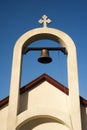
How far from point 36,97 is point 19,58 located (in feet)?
4.72

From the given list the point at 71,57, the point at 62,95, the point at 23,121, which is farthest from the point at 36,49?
the point at 23,121

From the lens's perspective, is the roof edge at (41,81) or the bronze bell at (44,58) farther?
the bronze bell at (44,58)

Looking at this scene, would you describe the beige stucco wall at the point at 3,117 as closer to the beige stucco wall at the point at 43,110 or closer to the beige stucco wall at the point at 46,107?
the beige stucco wall at the point at 43,110

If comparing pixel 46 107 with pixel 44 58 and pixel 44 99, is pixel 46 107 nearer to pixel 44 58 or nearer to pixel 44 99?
pixel 44 99

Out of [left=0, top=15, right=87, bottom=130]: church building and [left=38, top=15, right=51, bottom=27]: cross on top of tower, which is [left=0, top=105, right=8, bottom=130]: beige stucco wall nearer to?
[left=0, top=15, right=87, bottom=130]: church building

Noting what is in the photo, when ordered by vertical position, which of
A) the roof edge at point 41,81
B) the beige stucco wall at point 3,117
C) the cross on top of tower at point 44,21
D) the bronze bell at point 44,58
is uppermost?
the cross on top of tower at point 44,21

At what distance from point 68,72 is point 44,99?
47.5 inches

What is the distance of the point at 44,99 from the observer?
8445 mm

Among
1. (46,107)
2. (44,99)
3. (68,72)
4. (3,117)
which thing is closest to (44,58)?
(68,72)

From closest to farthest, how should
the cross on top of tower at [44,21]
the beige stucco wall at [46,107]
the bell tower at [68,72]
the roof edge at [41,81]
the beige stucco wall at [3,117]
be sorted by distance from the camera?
the bell tower at [68,72] < the beige stucco wall at [46,107] < the beige stucco wall at [3,117] < the roof edge at [41,81] < the cross on top of tower at [44,21]

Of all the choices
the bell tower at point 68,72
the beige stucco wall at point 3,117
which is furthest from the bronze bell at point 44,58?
the beige stucco wall at point 3,117

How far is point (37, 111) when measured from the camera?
7945mm

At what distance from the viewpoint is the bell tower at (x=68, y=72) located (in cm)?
772

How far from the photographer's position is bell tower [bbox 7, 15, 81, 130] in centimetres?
772
